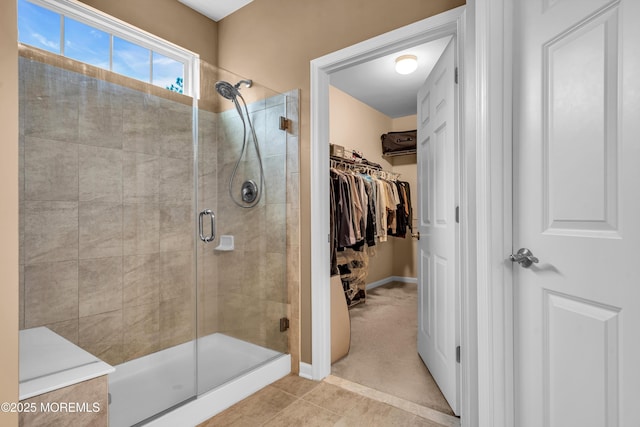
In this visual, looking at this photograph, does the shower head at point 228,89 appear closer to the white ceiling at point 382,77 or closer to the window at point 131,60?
the window at point 131,60

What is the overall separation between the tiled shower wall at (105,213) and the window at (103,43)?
287mm

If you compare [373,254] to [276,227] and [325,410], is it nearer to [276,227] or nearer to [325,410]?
[276,227]

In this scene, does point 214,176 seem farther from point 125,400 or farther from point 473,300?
point 473,300

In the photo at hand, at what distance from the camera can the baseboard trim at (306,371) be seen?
2143 mm

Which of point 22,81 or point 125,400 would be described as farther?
point 125,400

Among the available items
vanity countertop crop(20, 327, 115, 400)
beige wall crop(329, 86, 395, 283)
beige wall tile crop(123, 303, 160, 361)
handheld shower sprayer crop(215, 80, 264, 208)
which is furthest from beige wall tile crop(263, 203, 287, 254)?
beige wall crop(329, 86, 395, 283)

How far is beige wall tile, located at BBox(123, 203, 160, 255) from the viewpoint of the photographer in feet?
6.64

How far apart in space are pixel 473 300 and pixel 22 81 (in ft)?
7.36

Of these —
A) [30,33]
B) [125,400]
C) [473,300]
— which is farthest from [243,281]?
[30,33]

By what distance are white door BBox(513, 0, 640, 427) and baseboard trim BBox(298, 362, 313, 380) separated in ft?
4.04

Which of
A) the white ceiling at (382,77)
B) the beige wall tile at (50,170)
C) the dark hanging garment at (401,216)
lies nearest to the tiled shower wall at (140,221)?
the beige wall tile at (50,170)

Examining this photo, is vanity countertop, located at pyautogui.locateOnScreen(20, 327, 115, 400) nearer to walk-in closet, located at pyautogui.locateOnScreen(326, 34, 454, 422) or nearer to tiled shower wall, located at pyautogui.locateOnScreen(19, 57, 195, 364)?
tiled shower wall, located at pyautogui.locateOnScreen(19, 57, 195, 364)

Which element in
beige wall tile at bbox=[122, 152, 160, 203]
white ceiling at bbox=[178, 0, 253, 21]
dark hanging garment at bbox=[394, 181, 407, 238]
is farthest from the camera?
dark hanging garment at bbox=[394, 181, 407, 238]

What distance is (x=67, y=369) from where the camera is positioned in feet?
3.76
